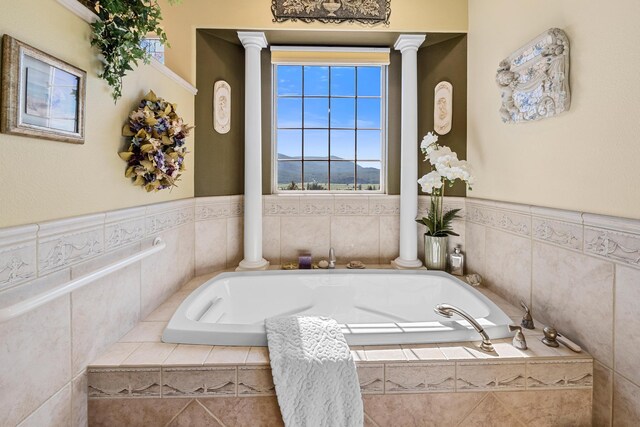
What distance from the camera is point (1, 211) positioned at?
0.86 meters

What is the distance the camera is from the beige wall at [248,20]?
2.21 m

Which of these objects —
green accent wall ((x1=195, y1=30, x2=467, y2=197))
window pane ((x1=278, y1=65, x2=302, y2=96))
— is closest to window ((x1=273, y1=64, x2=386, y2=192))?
window pane ((x1=278, y1=65, x2=302, y2=96))

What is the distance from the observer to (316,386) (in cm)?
115

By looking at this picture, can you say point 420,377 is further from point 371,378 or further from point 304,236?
point 304,236

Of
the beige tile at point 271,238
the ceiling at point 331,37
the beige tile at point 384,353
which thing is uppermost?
the ceiling at point 331,37

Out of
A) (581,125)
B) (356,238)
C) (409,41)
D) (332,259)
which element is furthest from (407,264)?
(409,41)

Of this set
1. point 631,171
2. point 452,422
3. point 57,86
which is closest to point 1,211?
point 57,86

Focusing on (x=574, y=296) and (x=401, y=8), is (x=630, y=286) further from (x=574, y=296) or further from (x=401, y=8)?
(x=401, y=8)

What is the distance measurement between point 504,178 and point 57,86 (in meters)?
2.19

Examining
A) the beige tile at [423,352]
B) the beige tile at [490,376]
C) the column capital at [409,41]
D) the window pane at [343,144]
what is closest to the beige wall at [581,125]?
the column capital at [409,41]

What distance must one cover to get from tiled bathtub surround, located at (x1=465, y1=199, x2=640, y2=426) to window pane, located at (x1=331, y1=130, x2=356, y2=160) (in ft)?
4.28

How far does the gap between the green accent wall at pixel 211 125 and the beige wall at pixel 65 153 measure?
72cm

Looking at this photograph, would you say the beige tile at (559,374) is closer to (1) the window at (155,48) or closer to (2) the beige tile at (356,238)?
(2) the beige tile at (356,238)

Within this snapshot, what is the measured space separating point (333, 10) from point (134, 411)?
263cm
